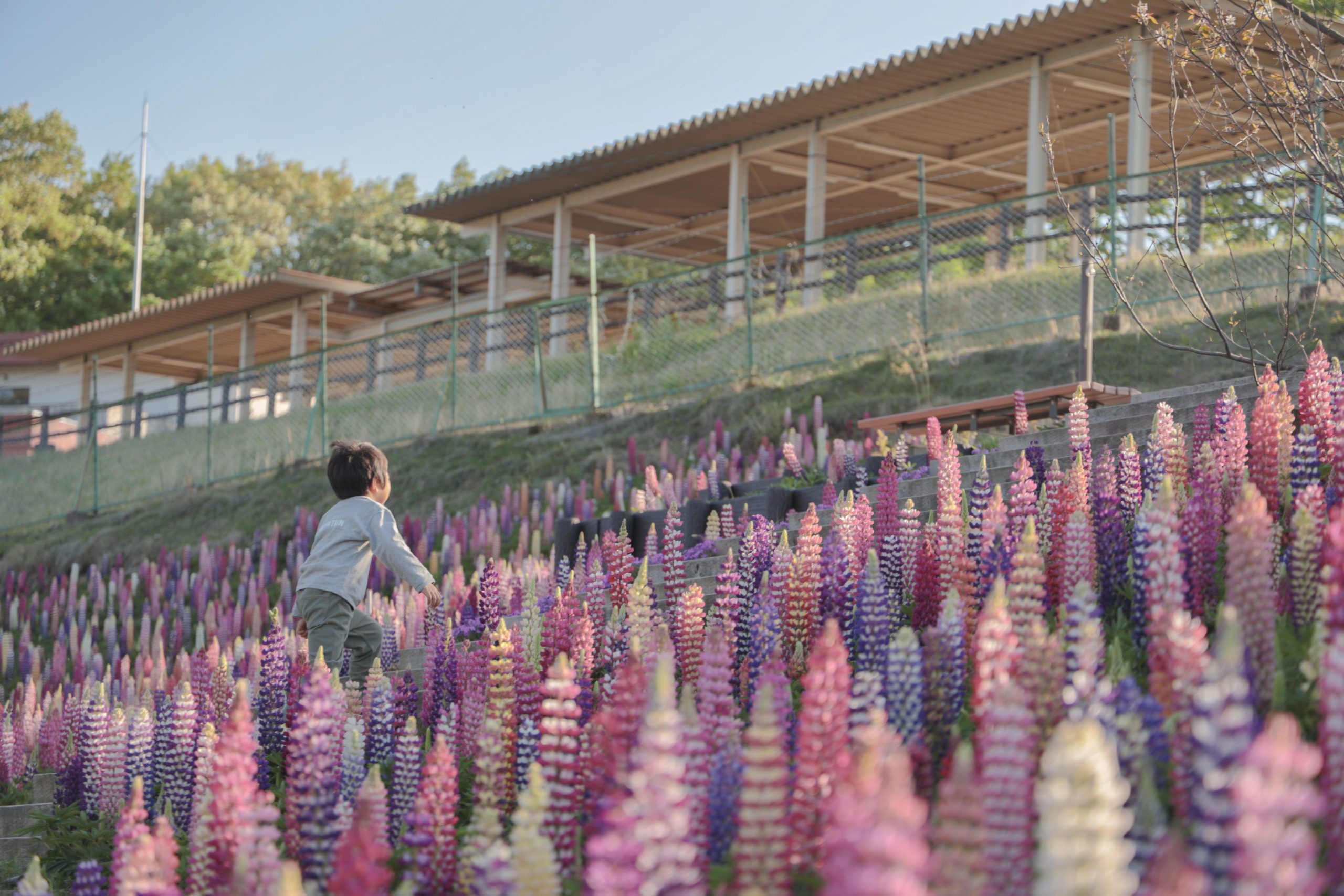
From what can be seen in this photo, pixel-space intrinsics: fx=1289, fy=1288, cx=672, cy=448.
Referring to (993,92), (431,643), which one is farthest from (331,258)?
(431,643)

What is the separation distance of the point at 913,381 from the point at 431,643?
23.2 ft

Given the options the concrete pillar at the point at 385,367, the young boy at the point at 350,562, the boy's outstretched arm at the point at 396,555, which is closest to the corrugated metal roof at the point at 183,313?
the concrete pillar at the point at 385,367

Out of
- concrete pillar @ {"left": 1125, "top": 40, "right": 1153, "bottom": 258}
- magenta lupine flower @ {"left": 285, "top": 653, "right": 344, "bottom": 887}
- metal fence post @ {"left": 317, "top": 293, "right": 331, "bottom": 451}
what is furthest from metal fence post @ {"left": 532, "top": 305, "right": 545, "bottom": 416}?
magenta lupine flower @ {"left": 285, "top": 653, "right": 344, "bottom": 887}

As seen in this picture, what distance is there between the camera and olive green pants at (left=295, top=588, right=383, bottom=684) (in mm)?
6469

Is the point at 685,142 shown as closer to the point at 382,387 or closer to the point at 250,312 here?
the point at 382,387

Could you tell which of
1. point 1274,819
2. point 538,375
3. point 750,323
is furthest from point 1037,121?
point 1274,819

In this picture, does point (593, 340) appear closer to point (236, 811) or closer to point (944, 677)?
point (944, 677)

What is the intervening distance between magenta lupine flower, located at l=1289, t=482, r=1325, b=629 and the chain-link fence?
6.59m

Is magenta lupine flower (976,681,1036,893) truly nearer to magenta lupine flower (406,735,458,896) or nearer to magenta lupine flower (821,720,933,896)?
magenta lupine flower (821,720,933,896)

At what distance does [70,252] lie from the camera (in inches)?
1645

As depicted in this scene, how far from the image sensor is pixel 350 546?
6.61m

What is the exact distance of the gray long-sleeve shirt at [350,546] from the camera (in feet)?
21.2

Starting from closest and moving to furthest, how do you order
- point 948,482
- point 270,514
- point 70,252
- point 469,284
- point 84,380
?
point 948,482 → point 270,514 → point 469,284 → point 84,380 → point 70,252

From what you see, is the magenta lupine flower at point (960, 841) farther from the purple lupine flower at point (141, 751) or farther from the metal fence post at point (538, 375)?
the metal fence post at point (538, 375)
